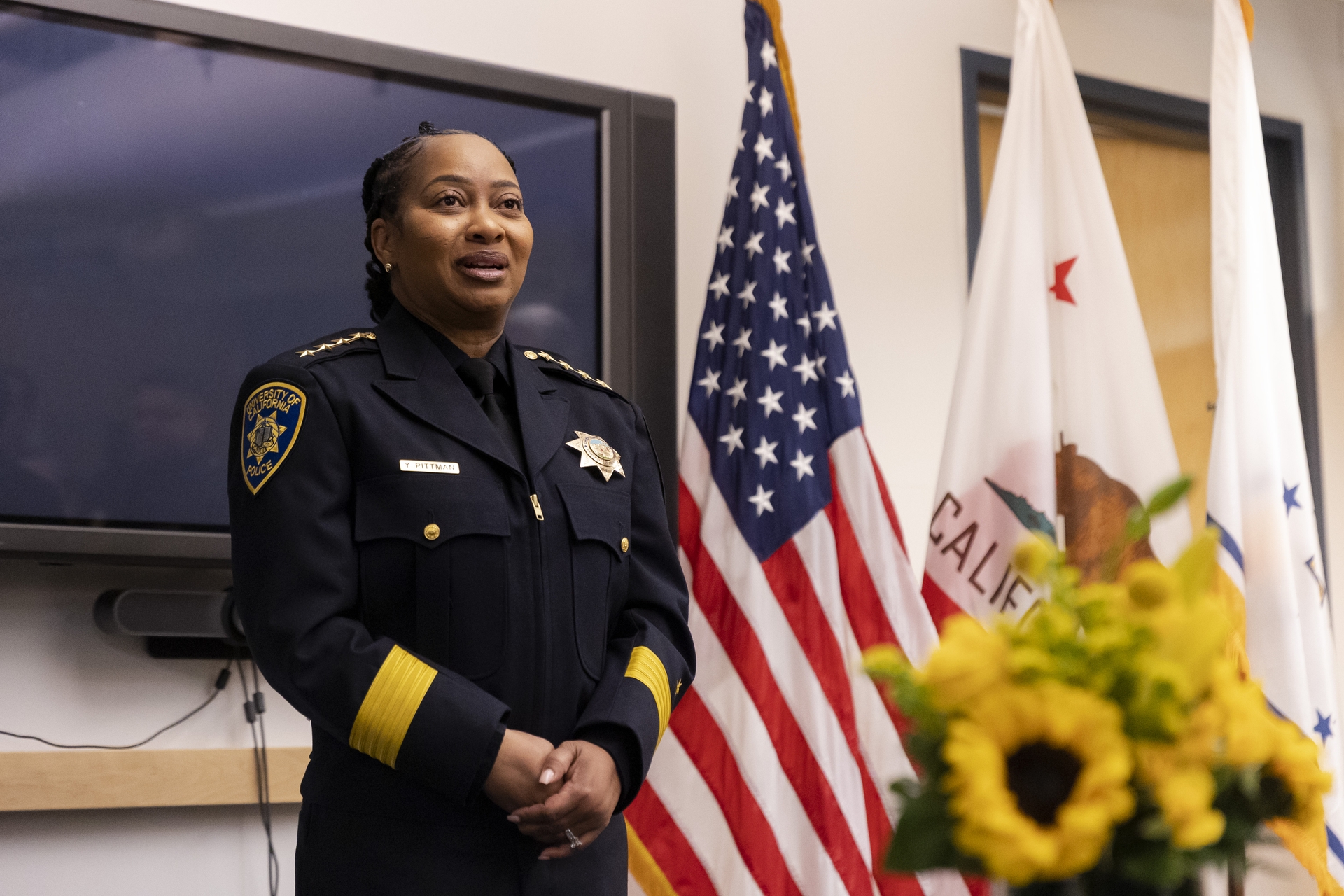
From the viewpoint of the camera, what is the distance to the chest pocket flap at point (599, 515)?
1.45 meters

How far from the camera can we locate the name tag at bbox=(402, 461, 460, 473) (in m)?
1.37

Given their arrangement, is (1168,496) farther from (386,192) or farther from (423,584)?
(386,192)

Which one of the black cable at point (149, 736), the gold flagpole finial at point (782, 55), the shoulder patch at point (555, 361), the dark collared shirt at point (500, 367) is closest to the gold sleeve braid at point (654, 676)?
the dark collared shirt at point (500, 367)

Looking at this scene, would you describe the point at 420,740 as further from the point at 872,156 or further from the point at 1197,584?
the point at 872,156

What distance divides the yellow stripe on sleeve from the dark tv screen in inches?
33.3

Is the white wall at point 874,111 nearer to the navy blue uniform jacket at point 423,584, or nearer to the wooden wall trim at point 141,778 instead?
the wooden wall trim at point 141,778

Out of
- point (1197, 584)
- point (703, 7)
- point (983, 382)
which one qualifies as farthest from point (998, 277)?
point (1197, 584)

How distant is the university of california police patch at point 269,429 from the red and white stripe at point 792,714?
1.06m

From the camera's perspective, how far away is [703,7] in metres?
2.62

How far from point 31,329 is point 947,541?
1534 mm

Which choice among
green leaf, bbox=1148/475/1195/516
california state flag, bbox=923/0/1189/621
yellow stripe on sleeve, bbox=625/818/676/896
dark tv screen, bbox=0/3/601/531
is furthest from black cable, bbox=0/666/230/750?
green leaf, bbox=1148/475/1195/516

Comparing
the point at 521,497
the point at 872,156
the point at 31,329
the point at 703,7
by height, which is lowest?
the point at 521,497

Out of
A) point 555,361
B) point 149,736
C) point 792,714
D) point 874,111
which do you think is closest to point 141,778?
point 149,736

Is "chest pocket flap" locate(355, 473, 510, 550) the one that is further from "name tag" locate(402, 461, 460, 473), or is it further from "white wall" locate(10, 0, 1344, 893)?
"white wall" locate(10, 0, 1344, 893)
